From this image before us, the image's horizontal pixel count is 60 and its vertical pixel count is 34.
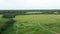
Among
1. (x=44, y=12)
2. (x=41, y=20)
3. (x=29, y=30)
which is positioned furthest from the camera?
(x=44, y=12)

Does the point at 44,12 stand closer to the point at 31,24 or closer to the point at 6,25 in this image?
the point at 31,24

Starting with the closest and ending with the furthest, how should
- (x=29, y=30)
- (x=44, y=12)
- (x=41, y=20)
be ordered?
(x=29, y=30) → (x=41, y=20) → (x=44, y=12)
